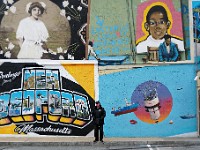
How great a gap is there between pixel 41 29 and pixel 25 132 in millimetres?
4883

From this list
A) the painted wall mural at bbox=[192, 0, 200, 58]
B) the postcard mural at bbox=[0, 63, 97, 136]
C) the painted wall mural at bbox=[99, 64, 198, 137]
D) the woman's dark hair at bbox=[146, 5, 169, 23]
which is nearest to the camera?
the painted wall mural at bbox=[99, 64, 198, 137]

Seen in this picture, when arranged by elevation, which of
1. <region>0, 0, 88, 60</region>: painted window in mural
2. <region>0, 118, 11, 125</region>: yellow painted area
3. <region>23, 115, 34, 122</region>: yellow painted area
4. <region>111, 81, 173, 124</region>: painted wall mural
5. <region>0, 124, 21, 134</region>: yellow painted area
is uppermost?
<region>0, 0, 88, 60</region>: painted window in mural

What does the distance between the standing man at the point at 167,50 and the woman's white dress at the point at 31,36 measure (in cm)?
544

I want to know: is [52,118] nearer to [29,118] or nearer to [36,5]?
[29,118]

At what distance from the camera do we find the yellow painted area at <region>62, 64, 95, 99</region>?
68.8 feet

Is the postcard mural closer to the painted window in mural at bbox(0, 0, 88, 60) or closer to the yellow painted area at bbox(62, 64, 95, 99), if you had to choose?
the yellow painted area at bbox(62, 64, 95, 99)

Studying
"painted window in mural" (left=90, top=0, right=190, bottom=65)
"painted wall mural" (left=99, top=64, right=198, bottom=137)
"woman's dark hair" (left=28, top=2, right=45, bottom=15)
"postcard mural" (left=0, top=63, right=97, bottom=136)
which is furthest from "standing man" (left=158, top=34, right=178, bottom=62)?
Answer: "woman's dark hair" (left=28, top=2, right=45, bottom=15)

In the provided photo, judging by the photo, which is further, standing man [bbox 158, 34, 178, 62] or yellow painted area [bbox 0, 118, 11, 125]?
standing man [bbox 158, 34, 178, 62]

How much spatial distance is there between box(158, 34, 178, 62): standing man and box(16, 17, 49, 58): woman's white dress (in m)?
5.44

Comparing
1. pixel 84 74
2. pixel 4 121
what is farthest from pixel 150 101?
pixel 4 121

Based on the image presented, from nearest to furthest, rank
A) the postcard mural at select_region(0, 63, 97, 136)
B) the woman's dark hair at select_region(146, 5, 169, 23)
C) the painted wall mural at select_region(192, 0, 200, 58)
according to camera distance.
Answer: the postcard mural at select_region(0, 63, 97, 136)
the painted wall mural at select_region(192, 0, 200, 58)
the woman's dark hair at select_region(146, 5, 169, 23)

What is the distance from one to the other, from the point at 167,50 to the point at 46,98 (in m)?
6.11

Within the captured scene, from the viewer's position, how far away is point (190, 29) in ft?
69.2

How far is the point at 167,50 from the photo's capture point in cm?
2117
